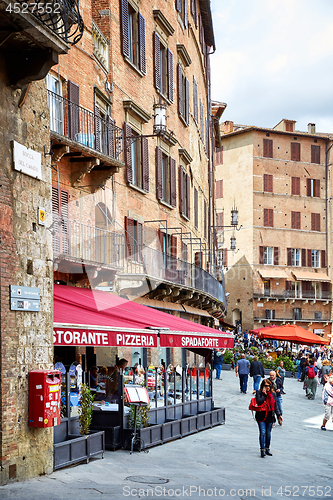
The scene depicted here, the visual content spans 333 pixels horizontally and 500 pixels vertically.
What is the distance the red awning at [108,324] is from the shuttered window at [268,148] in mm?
41570

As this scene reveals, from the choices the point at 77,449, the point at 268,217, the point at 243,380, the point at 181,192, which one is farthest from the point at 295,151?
the point at 77,449

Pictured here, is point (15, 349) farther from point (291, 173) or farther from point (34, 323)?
point (291, 173)

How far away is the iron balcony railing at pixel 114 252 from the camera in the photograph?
1388cm

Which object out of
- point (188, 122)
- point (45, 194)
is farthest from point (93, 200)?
point (188, 122)

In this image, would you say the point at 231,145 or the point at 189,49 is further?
the point at 231,145

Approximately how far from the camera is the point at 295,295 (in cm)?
5375

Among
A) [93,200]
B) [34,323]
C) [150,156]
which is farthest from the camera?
[150,156]

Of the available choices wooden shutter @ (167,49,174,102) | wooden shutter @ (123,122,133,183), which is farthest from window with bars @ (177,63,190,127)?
wooden shutter @ (123,122,133,183)

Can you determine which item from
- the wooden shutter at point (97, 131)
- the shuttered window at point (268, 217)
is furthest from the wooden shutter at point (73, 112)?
the shuttered window at point (268, 217)

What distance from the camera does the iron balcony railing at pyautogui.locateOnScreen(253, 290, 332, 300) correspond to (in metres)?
52.6

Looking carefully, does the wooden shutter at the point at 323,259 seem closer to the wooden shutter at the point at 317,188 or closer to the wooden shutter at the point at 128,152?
the wooden shutter at the point at 317,188

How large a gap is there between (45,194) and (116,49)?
1030cm

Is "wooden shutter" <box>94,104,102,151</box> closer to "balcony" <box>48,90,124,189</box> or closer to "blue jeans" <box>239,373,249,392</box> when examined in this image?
"balcony" <box>48,90,124,189</box>

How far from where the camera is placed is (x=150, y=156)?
20.8m
